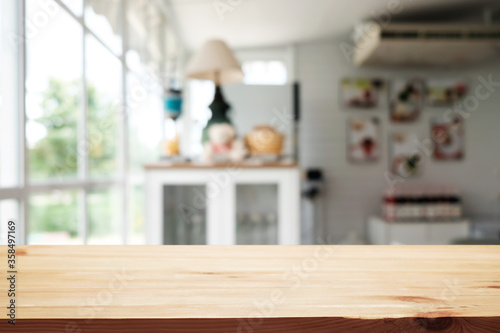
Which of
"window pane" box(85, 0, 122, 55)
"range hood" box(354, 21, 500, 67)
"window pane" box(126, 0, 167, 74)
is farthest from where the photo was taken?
"range hood" box(354, 21, 500, 67)

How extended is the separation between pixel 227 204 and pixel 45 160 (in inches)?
35.9

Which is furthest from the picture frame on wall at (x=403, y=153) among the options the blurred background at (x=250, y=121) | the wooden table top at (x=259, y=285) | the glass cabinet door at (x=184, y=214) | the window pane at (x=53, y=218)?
the wooden table top at (x=259, y=285)

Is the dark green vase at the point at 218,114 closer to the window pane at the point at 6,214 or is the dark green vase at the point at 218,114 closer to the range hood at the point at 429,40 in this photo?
the window pane at the point at 6,214

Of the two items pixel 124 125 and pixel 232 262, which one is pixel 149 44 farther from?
pixel 232 262

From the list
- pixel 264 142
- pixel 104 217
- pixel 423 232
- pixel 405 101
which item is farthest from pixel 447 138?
pixel 104 217

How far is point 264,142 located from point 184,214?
58 centimetres

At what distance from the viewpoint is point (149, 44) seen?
11.5 feet

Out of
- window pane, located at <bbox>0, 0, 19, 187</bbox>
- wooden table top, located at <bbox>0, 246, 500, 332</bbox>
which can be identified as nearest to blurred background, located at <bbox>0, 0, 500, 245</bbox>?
window pane, located at <bbox>0, 0, 19, 187</bbox>

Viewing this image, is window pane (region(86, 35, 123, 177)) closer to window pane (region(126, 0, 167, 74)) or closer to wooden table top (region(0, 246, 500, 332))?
Result: window pane (region(126, 0, 167, 74))

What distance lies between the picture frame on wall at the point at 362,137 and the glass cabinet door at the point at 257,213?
9.65 feet

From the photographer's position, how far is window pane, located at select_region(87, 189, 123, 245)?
2.33 meters

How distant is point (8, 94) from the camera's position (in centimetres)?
141

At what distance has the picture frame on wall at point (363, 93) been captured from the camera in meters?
5.01

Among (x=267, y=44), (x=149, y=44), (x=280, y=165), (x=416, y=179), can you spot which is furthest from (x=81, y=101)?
(x=416, y=179)
